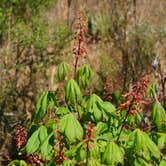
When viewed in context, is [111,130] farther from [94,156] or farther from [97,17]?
[97,17]

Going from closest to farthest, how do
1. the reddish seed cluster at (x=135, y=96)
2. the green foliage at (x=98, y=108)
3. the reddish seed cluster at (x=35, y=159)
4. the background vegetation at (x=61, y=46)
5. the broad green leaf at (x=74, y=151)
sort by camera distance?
the reddish seed cluster at (x=135, y=96) → the broad green leaf at (x=74, y=151) → the green foliage at (x=98, y=108) → the reddish seed cluster at (x=35, y=159) → the background vegetation at (x=61, y=46)

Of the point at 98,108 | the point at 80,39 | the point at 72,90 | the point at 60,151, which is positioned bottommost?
the point at 60,151

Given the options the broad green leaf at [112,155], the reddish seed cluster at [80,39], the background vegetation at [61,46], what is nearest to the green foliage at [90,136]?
the broad green leaf at [112,155]

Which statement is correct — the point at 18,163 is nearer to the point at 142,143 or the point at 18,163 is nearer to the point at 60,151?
the point at 60,151

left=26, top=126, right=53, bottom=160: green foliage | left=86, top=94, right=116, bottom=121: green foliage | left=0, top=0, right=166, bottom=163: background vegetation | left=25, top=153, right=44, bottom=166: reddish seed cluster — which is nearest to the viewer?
left=26, top=126, right=53, bottom=160: green foliage

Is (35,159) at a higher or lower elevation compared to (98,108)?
lower

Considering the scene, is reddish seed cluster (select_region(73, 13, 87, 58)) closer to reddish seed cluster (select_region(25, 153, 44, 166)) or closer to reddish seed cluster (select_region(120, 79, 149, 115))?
reddish seed cluster (select_region(120, 79, 149, 115))

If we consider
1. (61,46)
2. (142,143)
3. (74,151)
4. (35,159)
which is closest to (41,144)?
(74,151)

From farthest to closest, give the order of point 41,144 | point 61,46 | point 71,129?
point 61,46, point 41,144, point 71,129

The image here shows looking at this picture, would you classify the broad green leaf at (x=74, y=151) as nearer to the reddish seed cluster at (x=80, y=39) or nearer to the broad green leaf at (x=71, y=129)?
the broad green leaf at (x=71, y=129)

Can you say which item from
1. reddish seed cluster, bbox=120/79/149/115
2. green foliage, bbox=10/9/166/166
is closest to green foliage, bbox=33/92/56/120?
green foliage, bbox=10/9/166/166

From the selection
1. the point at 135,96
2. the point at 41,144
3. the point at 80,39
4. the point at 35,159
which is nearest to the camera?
the point at 135,96

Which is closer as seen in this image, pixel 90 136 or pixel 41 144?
pixel 90 136

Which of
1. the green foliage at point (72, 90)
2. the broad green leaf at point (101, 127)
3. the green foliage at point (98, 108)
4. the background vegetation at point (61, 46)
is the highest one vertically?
the background vegetation at point (61, 46)
